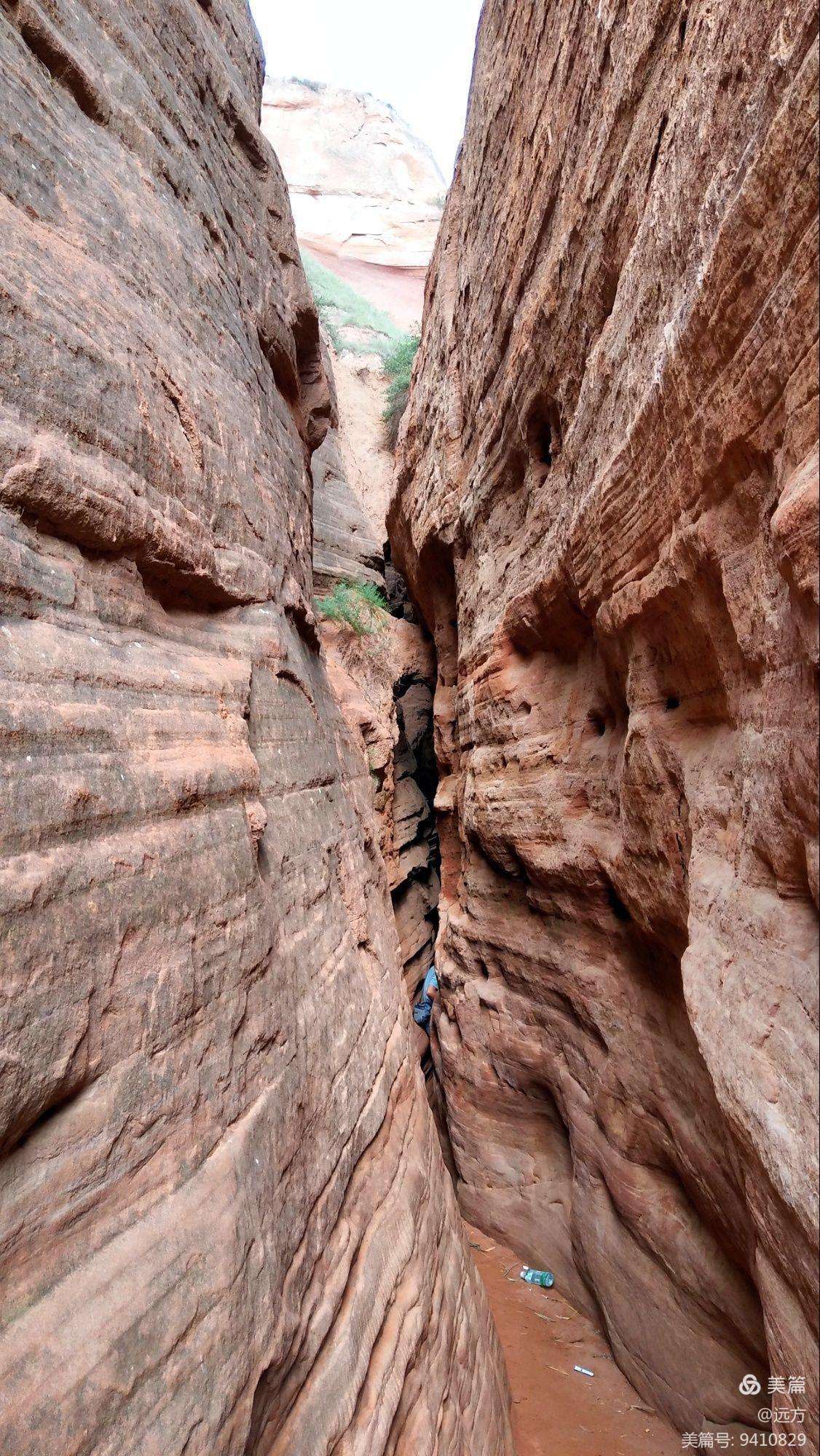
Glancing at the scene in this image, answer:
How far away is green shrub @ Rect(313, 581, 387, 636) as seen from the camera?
8.59 meters

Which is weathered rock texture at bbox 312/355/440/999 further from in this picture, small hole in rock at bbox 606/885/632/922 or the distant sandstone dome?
the distant sandstone dome

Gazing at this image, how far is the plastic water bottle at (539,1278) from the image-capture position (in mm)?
5762

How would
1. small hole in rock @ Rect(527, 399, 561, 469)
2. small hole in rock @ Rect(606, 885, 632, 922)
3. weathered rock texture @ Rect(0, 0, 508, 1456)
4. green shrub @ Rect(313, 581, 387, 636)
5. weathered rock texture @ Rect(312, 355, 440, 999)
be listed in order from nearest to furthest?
1. weathered rock texture @ Rect(0, 0, 508, 1456)
2. small hole in rock @ Rect(606, 885, 632, 922)
3. small hole in rock @ Rect(527, 399, 561, 469)
4. weathered rock texture @ Rect(312, 355, 440, 999)
5. green shrub @ Rect(313, 581, 387, 636)

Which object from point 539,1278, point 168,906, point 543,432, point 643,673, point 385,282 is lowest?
point 539,1278

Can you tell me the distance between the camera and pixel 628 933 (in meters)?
4.62

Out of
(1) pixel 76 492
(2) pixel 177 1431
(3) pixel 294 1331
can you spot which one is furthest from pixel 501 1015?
→ (1) pixel 76 492

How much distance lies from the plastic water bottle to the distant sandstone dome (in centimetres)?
3292

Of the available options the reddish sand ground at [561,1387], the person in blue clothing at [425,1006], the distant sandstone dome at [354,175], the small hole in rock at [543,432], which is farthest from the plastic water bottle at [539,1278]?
the distant sandstone dome at [354,175]

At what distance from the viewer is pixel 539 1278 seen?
228 inches

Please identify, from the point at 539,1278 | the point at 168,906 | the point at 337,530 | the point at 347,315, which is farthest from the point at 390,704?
the point at 347,315

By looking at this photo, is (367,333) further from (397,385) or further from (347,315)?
(397,385)

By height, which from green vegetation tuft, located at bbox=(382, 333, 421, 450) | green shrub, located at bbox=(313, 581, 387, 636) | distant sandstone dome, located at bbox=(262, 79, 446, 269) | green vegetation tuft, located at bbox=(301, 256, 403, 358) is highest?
distant sandstone dome, located at bbox=(262, 79, 446, 269)

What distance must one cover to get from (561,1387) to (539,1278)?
105 centimetres

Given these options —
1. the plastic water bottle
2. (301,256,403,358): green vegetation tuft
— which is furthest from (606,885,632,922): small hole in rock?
(301,256,403,358): green vegetation tuft
